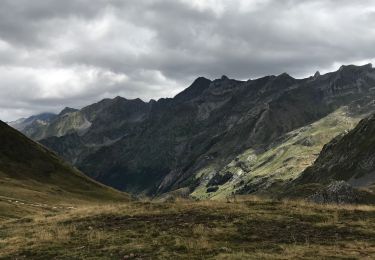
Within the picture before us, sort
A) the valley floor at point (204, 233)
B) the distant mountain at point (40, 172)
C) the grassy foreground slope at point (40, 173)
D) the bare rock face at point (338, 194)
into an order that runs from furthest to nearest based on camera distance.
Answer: the distant mountain at point (40, 172) → the grassy foreground slope at point (40, 173) → the bare rock face at point (338, 194) → the valley floor at point (204, 233)

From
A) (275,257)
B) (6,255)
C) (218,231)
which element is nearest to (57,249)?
(6,255)

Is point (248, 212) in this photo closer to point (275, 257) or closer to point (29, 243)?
point (275, 257)

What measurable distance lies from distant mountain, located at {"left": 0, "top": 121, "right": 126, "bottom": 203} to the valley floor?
8466cm

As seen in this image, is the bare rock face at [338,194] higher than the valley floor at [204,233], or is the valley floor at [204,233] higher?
the valley floor at [204,233]

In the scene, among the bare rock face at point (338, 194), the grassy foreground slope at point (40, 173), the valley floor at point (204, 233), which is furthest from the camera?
the grassy foreground slope at point (40, 173)

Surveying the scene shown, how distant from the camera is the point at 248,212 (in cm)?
3331

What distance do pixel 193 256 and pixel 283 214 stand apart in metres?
11.9

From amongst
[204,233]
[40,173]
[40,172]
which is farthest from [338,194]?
[40,172]

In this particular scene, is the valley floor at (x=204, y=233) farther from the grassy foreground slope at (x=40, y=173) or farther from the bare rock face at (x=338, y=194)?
the grassy foreground slope at (x=40, y=173)

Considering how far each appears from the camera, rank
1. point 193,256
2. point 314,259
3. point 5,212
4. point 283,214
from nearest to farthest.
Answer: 1. point 314,259
2. point 193,256
3. point 283,214
4. point 5,212

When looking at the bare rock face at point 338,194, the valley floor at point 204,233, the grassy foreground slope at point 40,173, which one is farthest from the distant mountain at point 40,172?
the valley floor at point 204,233

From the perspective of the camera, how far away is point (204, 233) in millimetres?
27516

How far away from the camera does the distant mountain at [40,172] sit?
411ft

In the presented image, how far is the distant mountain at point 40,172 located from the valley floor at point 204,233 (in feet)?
278
